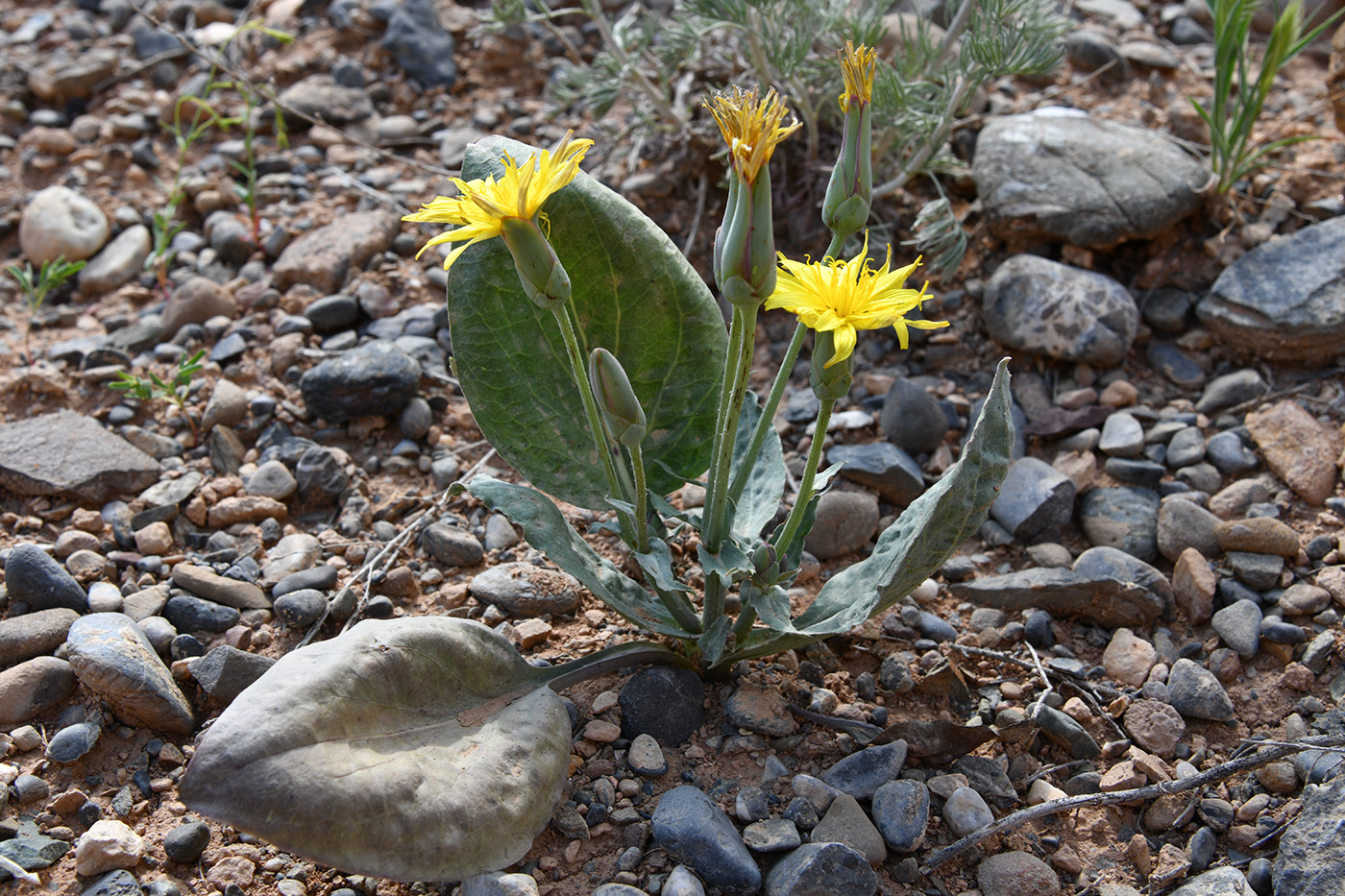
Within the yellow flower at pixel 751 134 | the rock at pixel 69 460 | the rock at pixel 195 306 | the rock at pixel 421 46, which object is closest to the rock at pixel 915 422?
the yellow flower at pixel 751 134

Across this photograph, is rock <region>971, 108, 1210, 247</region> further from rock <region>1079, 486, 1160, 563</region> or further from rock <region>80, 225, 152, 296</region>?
rock <region>80, 225, 152, 296</region>

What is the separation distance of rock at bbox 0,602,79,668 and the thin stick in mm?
2121

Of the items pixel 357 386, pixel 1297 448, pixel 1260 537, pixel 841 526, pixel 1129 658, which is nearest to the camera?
pixel 1129 658

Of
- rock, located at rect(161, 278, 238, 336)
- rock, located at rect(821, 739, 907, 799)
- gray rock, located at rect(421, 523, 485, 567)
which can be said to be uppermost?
rock, located at rect(821, 739, 907, 799)

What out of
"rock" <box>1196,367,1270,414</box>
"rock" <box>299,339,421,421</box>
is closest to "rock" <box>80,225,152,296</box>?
"rock" <box>299,339,421,421</box>

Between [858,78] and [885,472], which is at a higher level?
[858,78]

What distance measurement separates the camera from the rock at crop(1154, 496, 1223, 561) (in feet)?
9.79

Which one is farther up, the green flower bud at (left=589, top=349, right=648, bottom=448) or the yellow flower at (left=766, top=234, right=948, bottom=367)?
the yellow flower at (left=766, top=234, right=948, bottom=367)

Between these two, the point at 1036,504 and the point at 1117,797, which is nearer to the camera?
the point at 1117,797

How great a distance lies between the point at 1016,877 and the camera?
7.07 feet

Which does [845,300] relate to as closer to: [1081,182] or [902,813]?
[902,813]

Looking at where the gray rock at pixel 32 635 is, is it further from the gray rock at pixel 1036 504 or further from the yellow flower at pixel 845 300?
the gray rock at pixel 1036 504

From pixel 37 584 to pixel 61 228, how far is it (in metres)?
2.14

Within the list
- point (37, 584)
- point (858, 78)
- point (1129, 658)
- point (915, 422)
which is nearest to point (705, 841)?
point (1129, 658)
